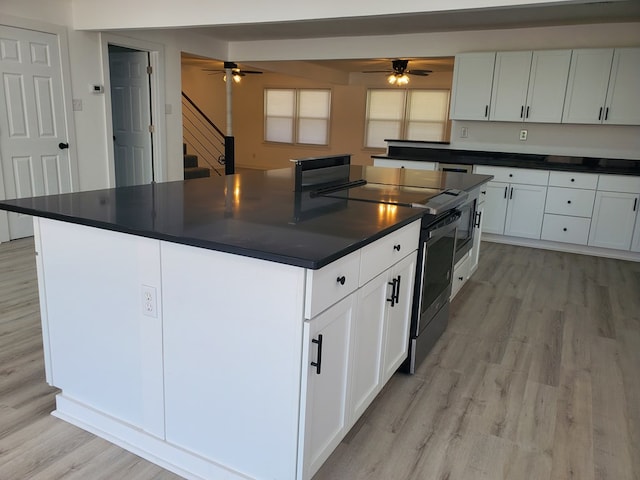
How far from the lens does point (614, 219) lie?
486cm

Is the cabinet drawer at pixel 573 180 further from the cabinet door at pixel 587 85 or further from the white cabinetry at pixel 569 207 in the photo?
the cabinet door at pixel 587 85

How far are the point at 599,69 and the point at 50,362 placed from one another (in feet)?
17.6

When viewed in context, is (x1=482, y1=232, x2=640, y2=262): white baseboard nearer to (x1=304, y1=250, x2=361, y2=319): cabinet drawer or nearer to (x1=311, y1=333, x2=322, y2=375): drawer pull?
(x1=304, y1=250, x2=361, y2=319): cabinet drawer

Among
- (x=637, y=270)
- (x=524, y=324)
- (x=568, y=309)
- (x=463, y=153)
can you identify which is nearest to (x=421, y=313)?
(x=524, y=324)

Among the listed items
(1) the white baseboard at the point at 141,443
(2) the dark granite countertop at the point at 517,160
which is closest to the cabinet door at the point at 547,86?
(2) the dark granite countertop at the point at 517,160

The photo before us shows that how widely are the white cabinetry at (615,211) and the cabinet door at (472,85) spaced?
1.48 metres

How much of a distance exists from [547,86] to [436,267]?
3.61 m

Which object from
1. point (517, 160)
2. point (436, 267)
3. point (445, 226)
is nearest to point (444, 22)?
point (517, 160)

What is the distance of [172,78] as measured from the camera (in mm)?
6109

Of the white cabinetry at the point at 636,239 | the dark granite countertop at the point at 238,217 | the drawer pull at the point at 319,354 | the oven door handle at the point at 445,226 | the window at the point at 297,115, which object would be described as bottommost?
the white cabinetry at the point at 636,239

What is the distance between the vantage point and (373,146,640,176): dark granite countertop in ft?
16.4

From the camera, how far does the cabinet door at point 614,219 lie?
4785mm

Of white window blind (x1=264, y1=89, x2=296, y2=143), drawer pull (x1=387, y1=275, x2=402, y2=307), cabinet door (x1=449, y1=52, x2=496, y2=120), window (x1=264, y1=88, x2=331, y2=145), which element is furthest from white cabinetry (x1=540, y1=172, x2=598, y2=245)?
white window blind (x1=264, y1=89, x2=296, y2=143)

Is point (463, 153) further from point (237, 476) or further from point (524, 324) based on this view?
point (237, 476)
